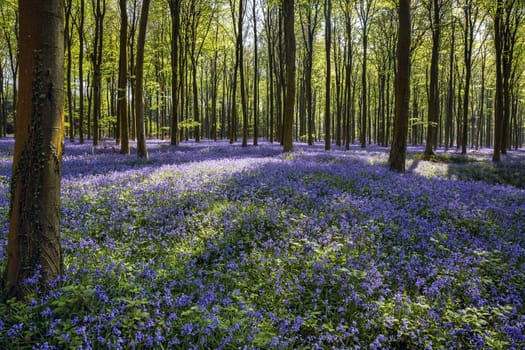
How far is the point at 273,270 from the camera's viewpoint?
431 cm

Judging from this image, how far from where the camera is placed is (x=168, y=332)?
3.08 meters

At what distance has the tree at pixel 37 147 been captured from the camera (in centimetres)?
310

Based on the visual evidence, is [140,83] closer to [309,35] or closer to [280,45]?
[309,35]

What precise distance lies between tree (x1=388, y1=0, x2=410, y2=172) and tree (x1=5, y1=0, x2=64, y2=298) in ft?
37.7

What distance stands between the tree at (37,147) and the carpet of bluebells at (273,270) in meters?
0.30

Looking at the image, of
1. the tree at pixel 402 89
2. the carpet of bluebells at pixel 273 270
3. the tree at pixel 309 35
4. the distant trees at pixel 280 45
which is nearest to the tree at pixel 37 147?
the carpet of bluebells at pixel 273 270

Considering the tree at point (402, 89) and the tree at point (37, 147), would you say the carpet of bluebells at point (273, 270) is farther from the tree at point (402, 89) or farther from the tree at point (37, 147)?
the tree at point (402, 89)

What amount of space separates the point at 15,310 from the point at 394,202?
7327 millimetres

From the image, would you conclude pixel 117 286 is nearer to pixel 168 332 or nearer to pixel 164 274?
pixel 164 274

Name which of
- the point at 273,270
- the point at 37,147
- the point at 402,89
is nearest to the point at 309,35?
the point at 402,89

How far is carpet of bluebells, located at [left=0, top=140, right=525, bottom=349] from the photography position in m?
3.11

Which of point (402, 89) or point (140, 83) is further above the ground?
point (140, 83)

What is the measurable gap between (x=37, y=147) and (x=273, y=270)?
3.11 metres

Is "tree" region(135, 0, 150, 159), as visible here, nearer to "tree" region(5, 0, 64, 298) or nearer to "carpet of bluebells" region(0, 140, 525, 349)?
"carpet of bluebells" region(0, 140, 525, 349)
